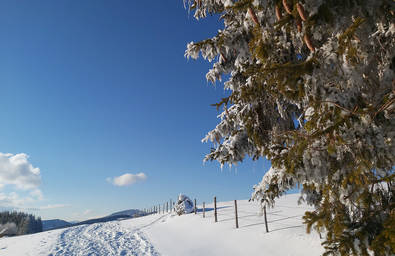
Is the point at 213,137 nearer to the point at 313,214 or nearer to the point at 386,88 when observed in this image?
the point at 313,214

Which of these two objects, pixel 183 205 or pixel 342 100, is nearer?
pixel 342 100

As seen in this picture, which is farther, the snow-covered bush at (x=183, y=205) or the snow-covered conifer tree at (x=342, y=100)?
the snow-covered bush at (x=183, y=205)

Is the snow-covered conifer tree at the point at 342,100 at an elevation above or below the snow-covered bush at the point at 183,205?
above

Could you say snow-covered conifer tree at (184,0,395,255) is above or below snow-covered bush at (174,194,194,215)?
above

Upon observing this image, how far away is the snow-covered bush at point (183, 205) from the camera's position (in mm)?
27734

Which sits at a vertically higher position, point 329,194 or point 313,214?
point 329,194

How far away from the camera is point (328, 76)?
3.14m

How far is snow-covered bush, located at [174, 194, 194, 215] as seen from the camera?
2773cm

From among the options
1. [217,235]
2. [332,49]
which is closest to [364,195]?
[332,49]

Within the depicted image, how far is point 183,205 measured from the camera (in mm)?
28078

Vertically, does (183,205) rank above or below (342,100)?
below

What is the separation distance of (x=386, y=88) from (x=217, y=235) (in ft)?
43.0

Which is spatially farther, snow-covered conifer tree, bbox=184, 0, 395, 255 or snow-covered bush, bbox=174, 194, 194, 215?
snow-covered bush, bbox=174, 194, 194, 215

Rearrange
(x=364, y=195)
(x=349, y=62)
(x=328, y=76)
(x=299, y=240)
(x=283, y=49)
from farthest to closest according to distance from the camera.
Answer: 1. (x=299, y=240)
2. (x=283, y=49)
3. (x=364, y=195)
4. (x=328, y=76)
5. (x=349, y=62)
